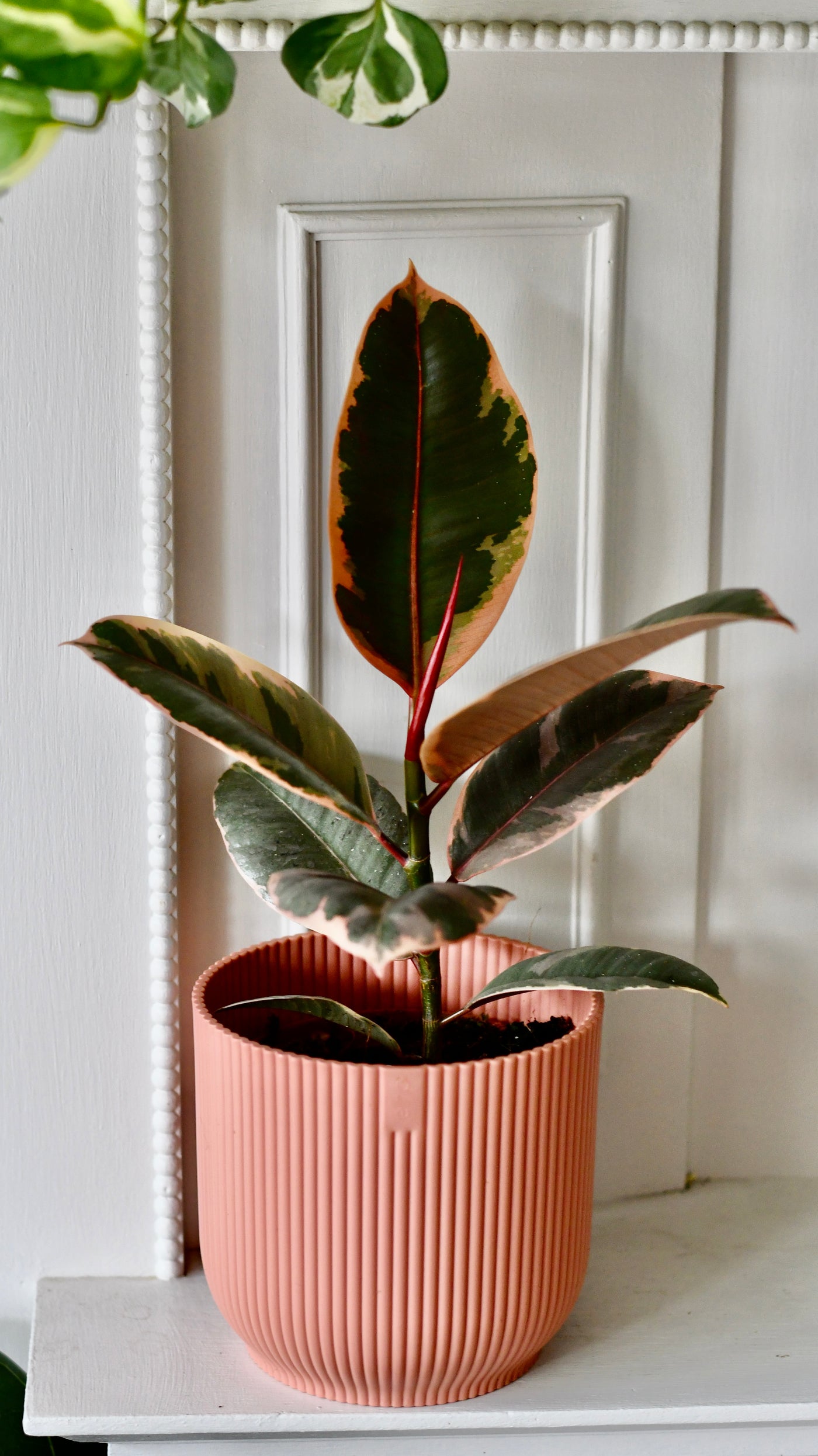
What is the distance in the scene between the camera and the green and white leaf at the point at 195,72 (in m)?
0.53

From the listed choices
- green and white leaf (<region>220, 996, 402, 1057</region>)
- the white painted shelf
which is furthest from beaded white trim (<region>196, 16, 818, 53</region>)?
the white painted shelf

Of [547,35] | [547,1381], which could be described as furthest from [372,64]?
[547,1381]

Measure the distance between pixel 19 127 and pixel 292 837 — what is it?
39 centimetres

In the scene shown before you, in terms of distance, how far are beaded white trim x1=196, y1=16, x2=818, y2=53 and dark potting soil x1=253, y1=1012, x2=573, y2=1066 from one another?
57 cm

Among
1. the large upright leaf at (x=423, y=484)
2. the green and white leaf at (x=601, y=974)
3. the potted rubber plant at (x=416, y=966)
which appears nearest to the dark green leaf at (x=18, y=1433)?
the potted rubber plant at (x=416, y=966)

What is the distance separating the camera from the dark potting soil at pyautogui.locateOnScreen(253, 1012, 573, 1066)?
0.67 metres

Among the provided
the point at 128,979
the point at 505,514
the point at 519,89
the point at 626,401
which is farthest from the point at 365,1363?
the point at 519,89

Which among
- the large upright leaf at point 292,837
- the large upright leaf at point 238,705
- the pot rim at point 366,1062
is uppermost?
the large upright leaf at point 238,705

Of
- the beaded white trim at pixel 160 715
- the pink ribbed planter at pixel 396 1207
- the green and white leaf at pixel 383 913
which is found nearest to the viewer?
the green and white leaf at pixel 383 913

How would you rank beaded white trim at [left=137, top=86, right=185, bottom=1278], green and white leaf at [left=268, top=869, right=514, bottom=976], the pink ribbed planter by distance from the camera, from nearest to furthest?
green and white leaf at [left=268, top=869, right=514, bottom=976]
the pink ribbed planter
beaded white trim at [left=137, top=86, right=185, bottom=1278]

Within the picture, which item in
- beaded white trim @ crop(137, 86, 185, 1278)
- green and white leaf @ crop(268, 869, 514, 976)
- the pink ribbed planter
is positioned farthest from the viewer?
beaded white trim @ crop(137, 86, 185, 1278)

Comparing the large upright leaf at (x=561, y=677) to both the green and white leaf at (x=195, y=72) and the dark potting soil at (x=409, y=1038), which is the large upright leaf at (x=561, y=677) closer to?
the dark potting soil at (x=409, y=1038)

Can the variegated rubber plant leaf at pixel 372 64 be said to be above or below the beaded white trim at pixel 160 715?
above

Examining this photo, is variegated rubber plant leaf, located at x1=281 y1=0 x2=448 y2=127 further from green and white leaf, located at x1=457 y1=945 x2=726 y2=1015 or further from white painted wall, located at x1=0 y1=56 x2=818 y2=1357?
green and white leaf, located at x1=457 y1=945 x2=726 y2=1015
